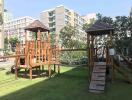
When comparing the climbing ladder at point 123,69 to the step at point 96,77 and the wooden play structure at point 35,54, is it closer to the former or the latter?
the step at point 96,77

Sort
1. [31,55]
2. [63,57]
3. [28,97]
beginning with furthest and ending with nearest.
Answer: [63,57] → [31,55] → [28,97]

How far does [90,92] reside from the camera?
9.48 m

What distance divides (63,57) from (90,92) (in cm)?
1387

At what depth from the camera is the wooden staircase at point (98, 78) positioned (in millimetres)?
9617

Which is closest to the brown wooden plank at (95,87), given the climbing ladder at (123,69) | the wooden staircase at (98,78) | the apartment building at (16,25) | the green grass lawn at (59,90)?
the wooden staircase at (98,78)

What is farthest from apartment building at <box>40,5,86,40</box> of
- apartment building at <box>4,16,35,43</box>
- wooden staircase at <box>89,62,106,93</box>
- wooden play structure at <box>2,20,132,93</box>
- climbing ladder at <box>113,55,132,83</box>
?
wooden staircase at <box>89,62,106,93</box>

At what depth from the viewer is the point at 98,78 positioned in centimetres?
1033

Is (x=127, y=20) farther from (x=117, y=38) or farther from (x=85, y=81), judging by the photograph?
(x=85, y=81)

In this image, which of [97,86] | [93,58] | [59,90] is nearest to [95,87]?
[97,86]

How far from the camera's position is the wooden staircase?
9617 mm

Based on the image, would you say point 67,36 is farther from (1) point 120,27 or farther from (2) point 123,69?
(2) point 123,69

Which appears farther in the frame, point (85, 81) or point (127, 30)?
point (127, 30)

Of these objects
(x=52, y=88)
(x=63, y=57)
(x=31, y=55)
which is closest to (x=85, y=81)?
(x=52, y=88)

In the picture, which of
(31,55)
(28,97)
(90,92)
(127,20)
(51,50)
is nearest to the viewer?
(28,97)
